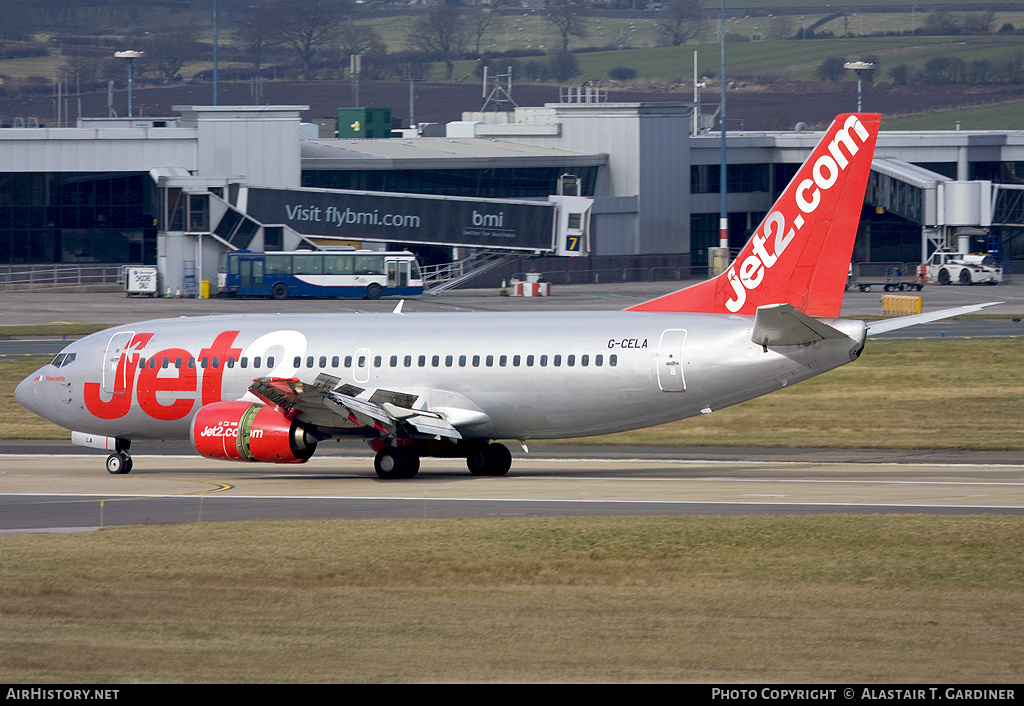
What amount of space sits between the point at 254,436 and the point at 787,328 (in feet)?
41.2

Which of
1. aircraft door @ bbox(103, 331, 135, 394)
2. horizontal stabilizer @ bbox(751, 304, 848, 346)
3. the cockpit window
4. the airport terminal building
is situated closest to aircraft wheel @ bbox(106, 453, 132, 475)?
aircraft door @ bbox(103, 331, 135, 394)

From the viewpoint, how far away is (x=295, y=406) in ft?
108

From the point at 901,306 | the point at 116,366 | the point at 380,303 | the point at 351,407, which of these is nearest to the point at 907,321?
the point at 351,407

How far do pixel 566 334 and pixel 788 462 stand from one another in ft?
26.4

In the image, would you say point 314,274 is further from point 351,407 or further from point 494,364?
point 351,407

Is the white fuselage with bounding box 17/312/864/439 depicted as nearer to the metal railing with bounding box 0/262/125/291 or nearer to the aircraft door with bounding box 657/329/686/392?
the aircraft door with bounding box 657/329/686/392

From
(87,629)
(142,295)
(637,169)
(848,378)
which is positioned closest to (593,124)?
(637,169)

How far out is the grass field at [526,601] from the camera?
16016mm

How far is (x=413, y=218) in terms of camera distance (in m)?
100

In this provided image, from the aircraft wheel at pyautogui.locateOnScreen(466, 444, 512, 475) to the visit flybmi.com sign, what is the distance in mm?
63713

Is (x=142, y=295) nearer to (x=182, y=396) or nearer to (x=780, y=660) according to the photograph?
(x=182, y=396)

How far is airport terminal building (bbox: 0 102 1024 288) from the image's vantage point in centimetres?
9688

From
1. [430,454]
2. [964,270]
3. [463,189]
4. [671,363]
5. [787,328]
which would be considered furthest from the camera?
[463,189]

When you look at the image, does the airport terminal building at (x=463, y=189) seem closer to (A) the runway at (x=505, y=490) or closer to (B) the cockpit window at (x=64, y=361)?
(B) the cockpit window at (x=64, y=361)
